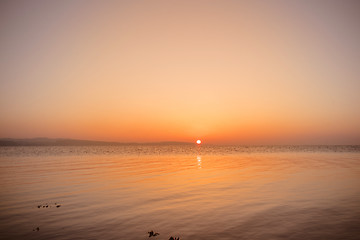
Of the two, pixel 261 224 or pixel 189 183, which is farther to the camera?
pixel 189 183

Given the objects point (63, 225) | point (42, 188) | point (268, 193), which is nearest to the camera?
point (63, 225)

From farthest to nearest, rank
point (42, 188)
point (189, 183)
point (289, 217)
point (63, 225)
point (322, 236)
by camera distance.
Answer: point (189, 183) < point (42, 188) < point (289, 217) < point (63, 225) < point (322, 236)

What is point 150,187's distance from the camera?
20422 millimetres

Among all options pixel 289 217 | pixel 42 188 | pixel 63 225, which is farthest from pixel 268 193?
pixel 42 188

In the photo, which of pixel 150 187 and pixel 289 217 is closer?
pixel 289 217

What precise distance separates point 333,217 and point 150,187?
41.2ft

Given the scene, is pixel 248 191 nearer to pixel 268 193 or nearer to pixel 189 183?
pixel 268 193

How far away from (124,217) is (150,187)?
7.89 m

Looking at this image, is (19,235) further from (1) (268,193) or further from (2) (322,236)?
(1) (268,193)

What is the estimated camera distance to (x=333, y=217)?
12.5m

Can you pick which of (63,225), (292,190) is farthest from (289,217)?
(63,225)

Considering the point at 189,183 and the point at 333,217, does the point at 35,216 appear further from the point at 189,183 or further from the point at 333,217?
the point at 333,217

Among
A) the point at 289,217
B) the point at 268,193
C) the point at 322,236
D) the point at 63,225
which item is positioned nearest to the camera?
the point at 322,236

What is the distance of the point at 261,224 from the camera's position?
1145 cm
